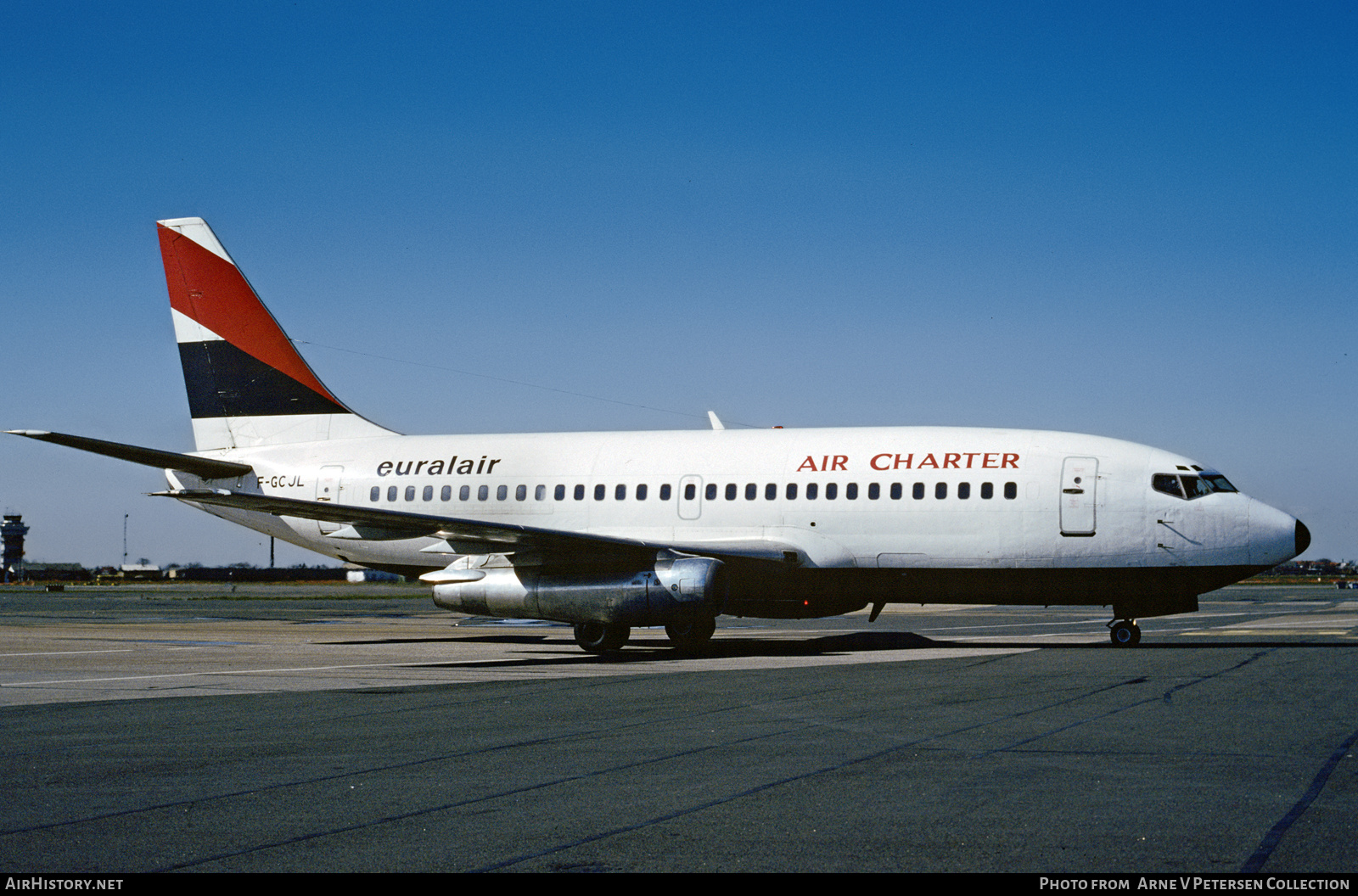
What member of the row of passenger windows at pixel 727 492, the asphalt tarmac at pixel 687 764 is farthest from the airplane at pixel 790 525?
the asphalt tarmac at pixel 687 764

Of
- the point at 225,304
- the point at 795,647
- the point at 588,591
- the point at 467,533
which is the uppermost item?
the point at 225,304

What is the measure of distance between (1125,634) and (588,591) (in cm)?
997

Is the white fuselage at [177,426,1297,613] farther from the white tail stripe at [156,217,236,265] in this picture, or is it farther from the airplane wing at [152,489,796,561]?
the white tail stripe at [156,217,236,265]

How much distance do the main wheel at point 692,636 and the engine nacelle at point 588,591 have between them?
1330 mm

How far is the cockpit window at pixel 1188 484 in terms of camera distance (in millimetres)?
22547

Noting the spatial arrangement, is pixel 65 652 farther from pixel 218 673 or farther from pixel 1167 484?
pixel 1167 484

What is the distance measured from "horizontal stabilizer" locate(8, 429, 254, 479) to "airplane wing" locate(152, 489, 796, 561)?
1.50 meters

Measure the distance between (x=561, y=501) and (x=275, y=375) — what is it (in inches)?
348

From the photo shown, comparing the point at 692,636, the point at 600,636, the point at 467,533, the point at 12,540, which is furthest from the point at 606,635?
the point at 12,540

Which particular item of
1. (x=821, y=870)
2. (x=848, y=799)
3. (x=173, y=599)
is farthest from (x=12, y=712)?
(x=173, y=599)

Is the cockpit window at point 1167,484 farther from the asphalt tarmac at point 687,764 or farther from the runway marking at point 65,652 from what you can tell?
the runway marking at point 65,652

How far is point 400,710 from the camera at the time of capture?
45.3ft

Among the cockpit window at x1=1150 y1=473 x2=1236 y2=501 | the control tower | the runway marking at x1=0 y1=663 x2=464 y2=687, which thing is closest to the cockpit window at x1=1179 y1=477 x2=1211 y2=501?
the cockpit window at x1=1150 y1=473 x2=1236 y2=501

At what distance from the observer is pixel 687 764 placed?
973 cm
